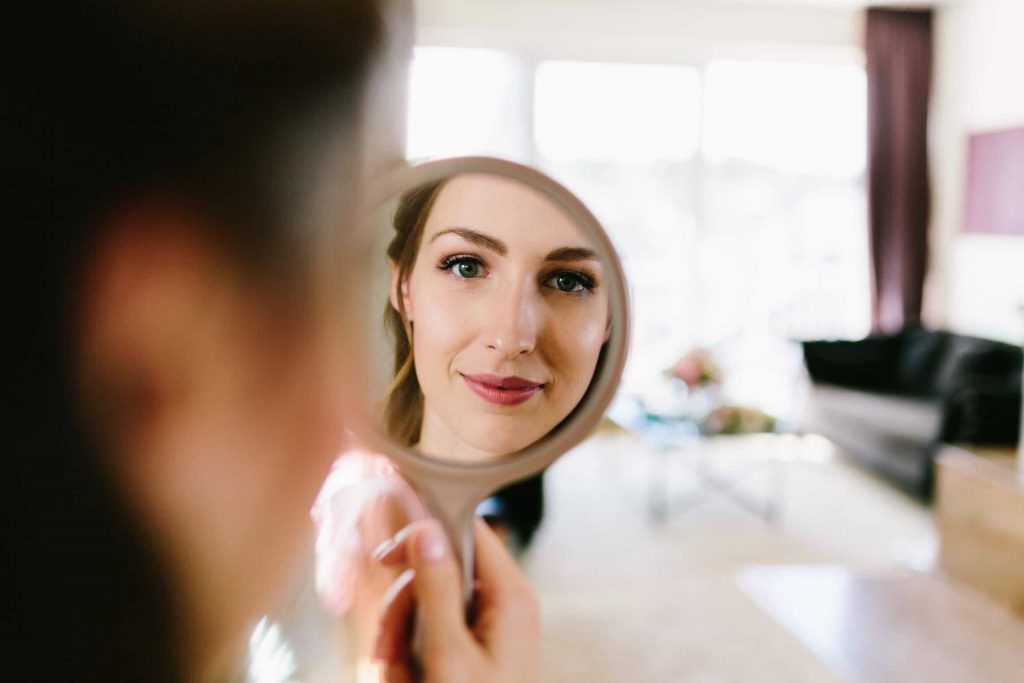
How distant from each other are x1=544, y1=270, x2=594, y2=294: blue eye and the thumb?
14cm

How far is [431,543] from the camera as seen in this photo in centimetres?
44

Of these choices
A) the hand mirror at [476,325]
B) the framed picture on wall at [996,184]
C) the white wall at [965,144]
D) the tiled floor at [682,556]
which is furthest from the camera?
the white wall at [965,144]

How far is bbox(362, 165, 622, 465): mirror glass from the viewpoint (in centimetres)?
41

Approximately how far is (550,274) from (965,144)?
4.65 metres

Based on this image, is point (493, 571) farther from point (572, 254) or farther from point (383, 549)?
point (572, 254)

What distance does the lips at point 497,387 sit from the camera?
41 centimetres

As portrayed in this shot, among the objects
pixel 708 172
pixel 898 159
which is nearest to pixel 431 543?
pixel 708 172

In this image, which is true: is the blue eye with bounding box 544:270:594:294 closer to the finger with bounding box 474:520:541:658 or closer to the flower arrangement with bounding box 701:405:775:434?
the finger with bounding box 474:520:541:658

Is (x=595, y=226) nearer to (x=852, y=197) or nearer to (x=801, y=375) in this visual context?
(x=801, y=375)

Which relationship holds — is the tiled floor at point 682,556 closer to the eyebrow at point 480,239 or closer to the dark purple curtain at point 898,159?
the eyebrow at point 480,239

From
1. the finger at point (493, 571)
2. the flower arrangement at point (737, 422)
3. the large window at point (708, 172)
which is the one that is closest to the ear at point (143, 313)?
the finger at point (493, 571)

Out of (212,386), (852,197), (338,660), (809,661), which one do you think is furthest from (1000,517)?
(852,197)

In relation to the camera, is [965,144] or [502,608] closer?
[502,608]

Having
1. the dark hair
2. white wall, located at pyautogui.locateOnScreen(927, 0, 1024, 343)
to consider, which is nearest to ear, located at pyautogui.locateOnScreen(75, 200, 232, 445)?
the dark hair
